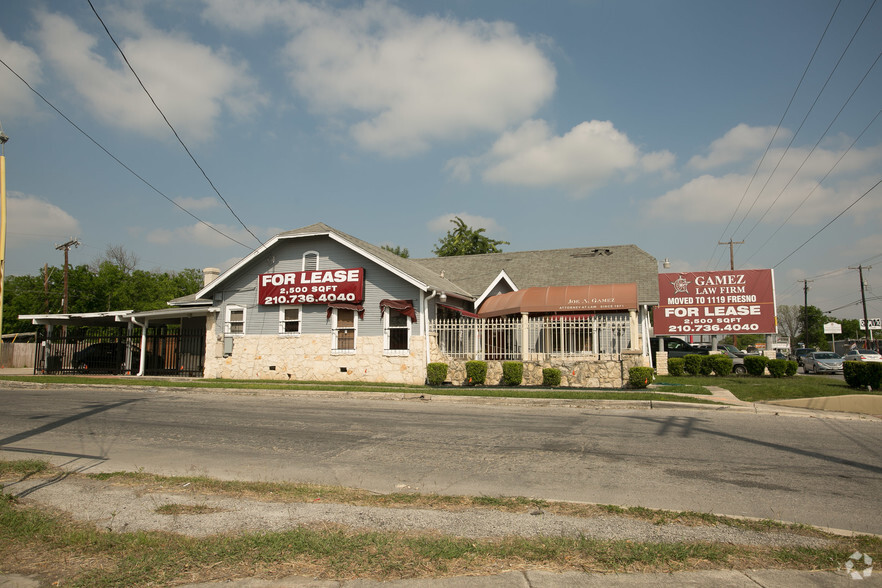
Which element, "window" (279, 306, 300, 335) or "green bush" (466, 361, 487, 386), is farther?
"window" (279, 306, 300, 335)

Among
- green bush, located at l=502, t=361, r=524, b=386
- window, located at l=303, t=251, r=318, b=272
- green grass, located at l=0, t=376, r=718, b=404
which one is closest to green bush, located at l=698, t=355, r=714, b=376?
green grass, located at l=0, t=376, r=718, b=404

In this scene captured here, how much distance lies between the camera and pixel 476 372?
1970 cm

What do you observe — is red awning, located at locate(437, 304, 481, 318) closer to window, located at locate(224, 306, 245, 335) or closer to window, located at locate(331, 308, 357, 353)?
window, located at locate(331, 308, 357, 353)

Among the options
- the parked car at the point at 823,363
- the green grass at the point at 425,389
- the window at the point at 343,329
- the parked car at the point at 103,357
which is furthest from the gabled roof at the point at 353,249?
the parked car at the point at 823,363

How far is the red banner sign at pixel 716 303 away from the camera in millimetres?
34281

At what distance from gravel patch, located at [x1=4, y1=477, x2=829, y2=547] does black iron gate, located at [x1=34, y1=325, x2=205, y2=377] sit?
797 inches

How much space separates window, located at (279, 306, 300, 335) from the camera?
75.3 feet

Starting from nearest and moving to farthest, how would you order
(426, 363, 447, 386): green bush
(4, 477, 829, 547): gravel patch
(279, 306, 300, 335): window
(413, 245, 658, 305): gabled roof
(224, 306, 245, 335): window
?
(4, 477, 829, 547): gravel patch
(426, 363, 447, 386): green bush
(279, 306, 300, 335): window
(224, 306, 245, 335): window
(413, 245, 658, 305): gabled roof

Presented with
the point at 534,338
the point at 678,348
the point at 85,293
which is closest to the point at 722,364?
the point at 678,348

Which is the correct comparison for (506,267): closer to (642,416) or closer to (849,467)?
(642,416)

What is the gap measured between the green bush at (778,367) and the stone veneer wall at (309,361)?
610 inches

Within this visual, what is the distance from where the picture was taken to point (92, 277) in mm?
52156

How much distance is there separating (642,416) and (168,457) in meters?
9.81

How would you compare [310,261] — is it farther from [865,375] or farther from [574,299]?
[865,375]
